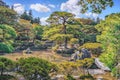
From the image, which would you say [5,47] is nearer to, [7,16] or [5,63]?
[7,16]

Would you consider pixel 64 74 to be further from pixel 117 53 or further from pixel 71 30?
pixel 71 30

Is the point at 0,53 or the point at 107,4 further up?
the point at 107,4

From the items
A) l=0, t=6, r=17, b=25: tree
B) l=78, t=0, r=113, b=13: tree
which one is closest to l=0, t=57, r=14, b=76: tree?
l=78, t=0, r=113, b=13: tree

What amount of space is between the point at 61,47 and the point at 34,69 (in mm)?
19524

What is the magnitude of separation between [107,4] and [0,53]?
25.1 metres

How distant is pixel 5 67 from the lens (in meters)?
14.6

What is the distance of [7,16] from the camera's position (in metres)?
37.0

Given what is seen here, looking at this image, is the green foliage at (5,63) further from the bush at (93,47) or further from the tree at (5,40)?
the bush at (93,47)

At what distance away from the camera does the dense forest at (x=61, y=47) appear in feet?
47.5

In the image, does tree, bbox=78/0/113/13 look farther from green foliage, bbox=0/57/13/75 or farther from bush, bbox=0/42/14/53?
bush, bbox=0/42/14/53

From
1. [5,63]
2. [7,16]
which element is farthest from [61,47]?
[5,63]

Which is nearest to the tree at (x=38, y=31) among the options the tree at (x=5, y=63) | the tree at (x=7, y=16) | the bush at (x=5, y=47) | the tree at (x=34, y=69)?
the tree at (x=7, y=16)

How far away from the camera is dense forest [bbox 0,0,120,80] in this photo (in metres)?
14.5

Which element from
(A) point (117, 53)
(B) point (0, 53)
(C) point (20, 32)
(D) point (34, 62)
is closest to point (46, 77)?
(D) point (34, 62)
